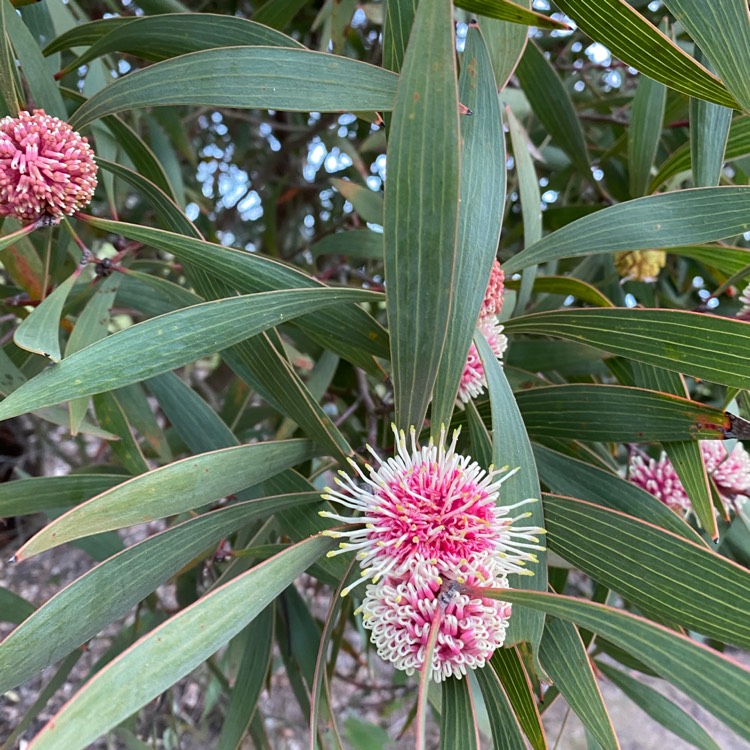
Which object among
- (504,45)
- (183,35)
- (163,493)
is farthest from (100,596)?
(504,45)

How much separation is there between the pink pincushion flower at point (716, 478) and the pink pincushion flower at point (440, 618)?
38cm

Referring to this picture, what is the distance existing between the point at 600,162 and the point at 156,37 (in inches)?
31.2

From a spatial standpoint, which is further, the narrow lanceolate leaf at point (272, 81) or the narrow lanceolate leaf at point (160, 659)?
the narrow lanceolate leaf at point (272, 81)

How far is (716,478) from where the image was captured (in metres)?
0.76

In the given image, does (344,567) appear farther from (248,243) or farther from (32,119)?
(248,243)

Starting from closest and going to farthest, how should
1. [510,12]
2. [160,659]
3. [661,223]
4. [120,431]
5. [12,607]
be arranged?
[160,659]
[510,12]
[661,223]
[120,431]
[12,607]

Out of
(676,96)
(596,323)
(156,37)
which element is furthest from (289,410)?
(676,96)

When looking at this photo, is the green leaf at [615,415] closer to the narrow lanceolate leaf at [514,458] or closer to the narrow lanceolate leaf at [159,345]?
the narrow lanceolate leaf at [514,458]

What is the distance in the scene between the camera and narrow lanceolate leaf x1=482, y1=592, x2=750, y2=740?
348 millimetres

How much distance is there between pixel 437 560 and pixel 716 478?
1.53 ft

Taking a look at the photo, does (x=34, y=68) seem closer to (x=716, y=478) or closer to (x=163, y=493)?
(x=163, y=493)

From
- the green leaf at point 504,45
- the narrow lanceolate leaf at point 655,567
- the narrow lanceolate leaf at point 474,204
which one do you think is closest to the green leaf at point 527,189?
the green leaf at point 504,45

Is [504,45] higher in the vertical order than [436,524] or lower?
higher

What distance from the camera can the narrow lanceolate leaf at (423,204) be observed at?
1.24 feet
